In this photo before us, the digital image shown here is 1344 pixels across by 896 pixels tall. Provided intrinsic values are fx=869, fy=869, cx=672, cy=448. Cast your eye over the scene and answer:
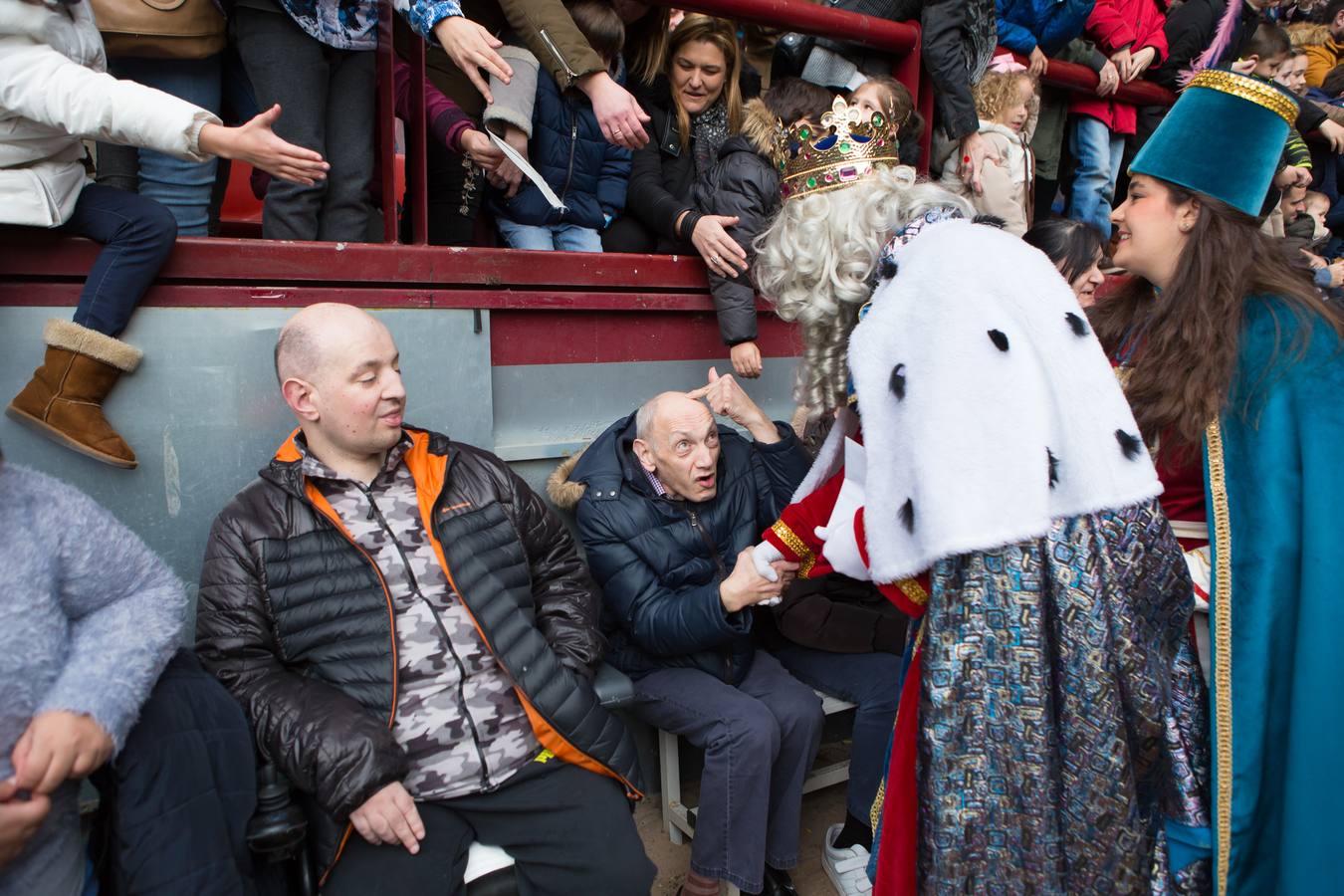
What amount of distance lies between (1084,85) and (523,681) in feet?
14.2

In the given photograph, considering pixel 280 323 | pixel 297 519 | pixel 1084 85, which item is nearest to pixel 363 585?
pixel 297 519

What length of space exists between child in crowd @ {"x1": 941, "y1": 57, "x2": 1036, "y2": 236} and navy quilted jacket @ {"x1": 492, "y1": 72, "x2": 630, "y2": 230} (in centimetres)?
158

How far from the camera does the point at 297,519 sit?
2018 mm

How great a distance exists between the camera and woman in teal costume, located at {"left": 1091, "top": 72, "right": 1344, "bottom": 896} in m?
1.47

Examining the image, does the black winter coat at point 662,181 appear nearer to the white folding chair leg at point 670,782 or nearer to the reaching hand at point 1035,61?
the white folding chair leg at point 670,782

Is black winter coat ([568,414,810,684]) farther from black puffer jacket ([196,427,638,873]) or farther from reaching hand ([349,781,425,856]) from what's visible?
reaching hand ([349,781,425,856])

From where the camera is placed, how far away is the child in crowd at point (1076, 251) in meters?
3.50

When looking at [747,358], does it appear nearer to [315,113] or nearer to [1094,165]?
[315,113]

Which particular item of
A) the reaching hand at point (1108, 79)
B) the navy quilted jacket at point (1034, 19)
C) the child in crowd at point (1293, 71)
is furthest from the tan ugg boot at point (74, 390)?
the child in crowd at point (1293, 71)

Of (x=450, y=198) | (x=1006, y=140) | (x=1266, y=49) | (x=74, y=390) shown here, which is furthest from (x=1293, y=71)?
(x=74, y=390)

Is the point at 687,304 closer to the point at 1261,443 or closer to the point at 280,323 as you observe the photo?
the point at 280,323

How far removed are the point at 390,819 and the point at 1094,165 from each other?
4.73 metres

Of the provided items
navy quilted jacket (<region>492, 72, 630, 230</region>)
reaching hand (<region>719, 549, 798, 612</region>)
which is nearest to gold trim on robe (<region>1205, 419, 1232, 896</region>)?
Result: reaching hand (<region>719, 549, 798, 612</region>)

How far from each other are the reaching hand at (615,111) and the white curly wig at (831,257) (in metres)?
0.74
